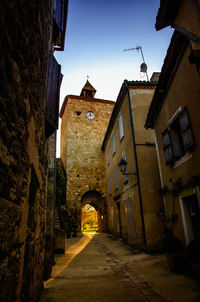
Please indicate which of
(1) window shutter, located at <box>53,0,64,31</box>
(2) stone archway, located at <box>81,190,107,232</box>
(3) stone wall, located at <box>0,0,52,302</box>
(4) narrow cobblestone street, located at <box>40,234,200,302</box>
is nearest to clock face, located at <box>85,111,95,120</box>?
(2) stone archway, located at <box>81,190,107,232</box>

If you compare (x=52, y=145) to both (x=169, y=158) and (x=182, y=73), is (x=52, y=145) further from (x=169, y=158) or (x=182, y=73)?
(x=182, y=73)

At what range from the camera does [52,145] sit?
6.28 m

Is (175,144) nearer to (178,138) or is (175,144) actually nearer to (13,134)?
(178,138)

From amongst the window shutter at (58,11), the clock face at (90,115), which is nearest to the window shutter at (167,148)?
the window shutter at (58,11)

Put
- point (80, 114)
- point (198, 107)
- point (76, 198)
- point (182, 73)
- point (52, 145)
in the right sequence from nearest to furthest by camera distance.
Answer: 1. point (198, 107)
2. point (182, 73)
3. point (52, 145)
4. point (76, 198)
5. point (80, 114)

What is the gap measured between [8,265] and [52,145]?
16.3 feet

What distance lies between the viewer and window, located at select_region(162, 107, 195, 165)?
478 centimetres

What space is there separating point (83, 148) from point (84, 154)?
619mm

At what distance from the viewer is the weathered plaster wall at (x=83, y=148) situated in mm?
16875

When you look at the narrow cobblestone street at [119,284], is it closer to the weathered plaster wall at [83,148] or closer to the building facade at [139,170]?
the building facade at [139,170]

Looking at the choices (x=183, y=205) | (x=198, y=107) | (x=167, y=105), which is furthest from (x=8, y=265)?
(x=167, y=105)

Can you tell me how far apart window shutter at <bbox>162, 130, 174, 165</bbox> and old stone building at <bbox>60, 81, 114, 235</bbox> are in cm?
1155

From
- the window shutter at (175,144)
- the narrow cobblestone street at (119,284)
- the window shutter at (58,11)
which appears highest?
the window shutter at (58,11)

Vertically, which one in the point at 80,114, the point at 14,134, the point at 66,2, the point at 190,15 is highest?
the point at 80,114
